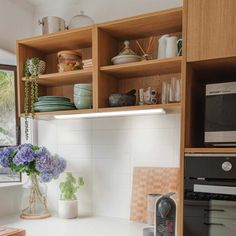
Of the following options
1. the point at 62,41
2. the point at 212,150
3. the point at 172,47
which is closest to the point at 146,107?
the point at 172,47

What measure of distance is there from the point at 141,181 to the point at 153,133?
0.35 m

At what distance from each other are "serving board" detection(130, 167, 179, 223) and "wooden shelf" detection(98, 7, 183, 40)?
0.93 m

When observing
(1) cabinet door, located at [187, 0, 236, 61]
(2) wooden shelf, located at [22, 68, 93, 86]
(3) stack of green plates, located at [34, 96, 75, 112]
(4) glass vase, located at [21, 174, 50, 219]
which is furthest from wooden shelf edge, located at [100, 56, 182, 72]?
(4) glass vase, located at [21, 174, 50, 219]

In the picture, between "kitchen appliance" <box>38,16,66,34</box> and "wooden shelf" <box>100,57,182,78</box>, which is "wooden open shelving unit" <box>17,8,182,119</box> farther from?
"kitchen appliance" <box>38,16,66,34</box>

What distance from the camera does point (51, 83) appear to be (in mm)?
2145

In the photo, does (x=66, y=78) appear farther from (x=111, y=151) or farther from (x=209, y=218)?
(x=209, y=218)

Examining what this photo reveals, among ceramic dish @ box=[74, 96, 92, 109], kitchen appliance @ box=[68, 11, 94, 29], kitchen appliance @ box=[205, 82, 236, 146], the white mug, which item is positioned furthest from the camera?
kitchen appliance @ box=[68, 11, 94, 29]

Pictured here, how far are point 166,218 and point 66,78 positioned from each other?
1.17 metres

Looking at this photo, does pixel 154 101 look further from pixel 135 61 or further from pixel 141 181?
pixel 141 181

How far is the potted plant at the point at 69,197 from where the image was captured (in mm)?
2008

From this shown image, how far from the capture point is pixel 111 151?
2.05 m

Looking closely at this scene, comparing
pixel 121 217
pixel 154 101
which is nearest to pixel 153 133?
pixel 154 101

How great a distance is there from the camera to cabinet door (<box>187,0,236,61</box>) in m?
1.23

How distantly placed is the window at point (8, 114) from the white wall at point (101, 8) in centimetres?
46
